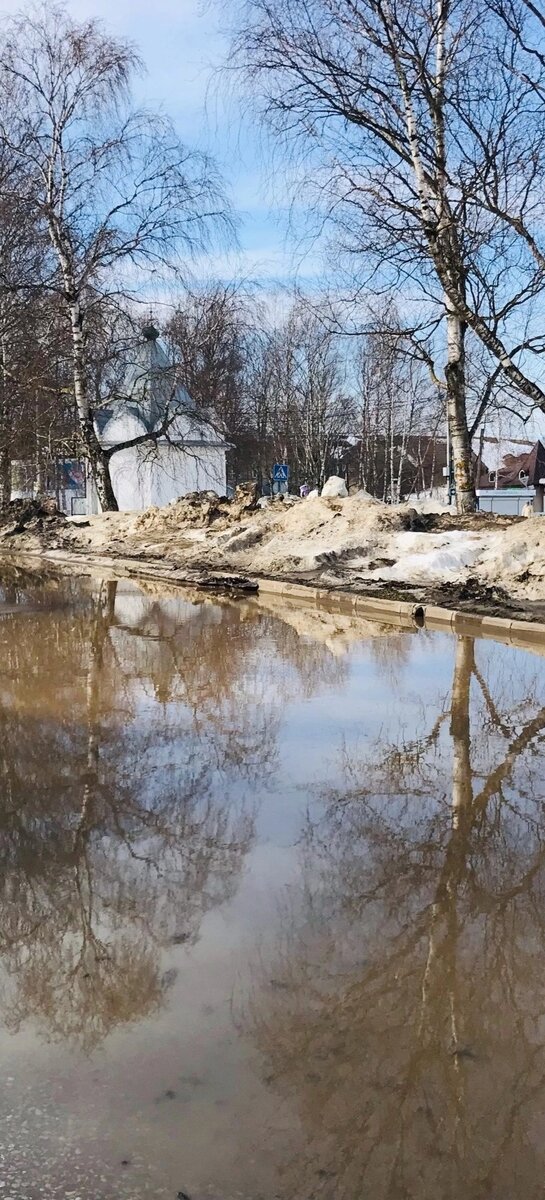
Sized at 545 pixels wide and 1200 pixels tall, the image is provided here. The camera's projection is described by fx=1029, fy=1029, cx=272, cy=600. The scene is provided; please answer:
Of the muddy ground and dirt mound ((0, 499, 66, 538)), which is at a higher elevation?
dirt mound ((0, 499, 66, 538))

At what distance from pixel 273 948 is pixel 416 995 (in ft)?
1.82

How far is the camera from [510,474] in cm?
6856

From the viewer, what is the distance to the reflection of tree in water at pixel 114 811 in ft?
11.5

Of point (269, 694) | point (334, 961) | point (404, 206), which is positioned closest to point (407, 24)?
point (404, 206)

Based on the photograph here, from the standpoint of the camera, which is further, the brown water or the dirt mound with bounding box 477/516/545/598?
the dirt mound with bounding box 477/516/545/598

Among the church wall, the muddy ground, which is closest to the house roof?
the church wall

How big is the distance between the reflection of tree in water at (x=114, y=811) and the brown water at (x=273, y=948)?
2 cm

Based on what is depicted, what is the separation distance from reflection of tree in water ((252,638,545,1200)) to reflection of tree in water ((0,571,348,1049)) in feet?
1.58

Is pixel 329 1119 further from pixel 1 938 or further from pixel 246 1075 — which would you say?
pixel 1 938

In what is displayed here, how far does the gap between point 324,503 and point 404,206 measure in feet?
17.3

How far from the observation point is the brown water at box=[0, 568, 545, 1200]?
259cm

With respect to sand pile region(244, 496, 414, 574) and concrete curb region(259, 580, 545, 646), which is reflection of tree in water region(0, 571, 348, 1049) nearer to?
concrete curb region(259, 580, 545, 646)

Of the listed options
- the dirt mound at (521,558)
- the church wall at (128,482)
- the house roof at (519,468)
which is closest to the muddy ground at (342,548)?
the dirt mound at (521,558)

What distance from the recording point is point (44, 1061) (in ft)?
9.77
